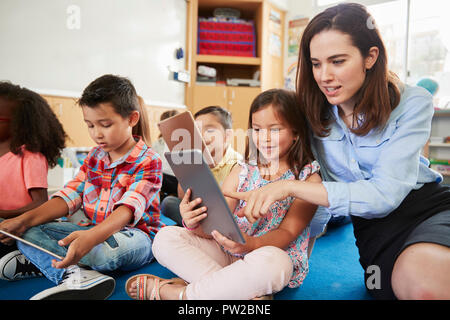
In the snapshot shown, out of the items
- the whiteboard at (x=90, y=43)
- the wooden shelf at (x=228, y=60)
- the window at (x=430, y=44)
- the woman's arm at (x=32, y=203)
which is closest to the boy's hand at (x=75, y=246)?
the woman's arm at (x=32, y=203)

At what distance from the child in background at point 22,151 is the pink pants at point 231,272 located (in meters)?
0.57

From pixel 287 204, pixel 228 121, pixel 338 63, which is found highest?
pixel 338 63

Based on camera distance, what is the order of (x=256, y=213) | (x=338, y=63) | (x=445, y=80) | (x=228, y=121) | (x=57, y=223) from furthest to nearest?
(x=445, y=80)
(x=228, y=121)
(x=57, y=223)
(x=338, y=63)
(x=256, y=213)

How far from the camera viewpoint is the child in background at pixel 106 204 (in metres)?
0.82

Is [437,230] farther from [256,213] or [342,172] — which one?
[256,213]

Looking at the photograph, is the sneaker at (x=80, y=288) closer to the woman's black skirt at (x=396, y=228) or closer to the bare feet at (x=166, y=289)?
the bare feet at (x=166, y=289)

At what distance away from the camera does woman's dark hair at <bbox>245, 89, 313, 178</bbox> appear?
2.86ft

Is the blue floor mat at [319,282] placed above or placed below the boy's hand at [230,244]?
below

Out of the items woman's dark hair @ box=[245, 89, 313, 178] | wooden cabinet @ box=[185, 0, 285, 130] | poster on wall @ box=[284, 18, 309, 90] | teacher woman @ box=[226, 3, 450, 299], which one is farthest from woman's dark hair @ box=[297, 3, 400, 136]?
poster on wall @ box=[284, 18, 309, 90]

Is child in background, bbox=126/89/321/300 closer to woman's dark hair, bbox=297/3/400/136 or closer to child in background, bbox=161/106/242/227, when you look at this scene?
woman's dark hair, bbox=297/3/400/136

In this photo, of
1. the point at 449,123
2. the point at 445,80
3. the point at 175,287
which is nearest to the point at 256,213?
the point at 175,287

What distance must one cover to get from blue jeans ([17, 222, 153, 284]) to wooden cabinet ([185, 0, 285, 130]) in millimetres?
2185

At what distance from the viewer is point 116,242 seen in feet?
2.95
